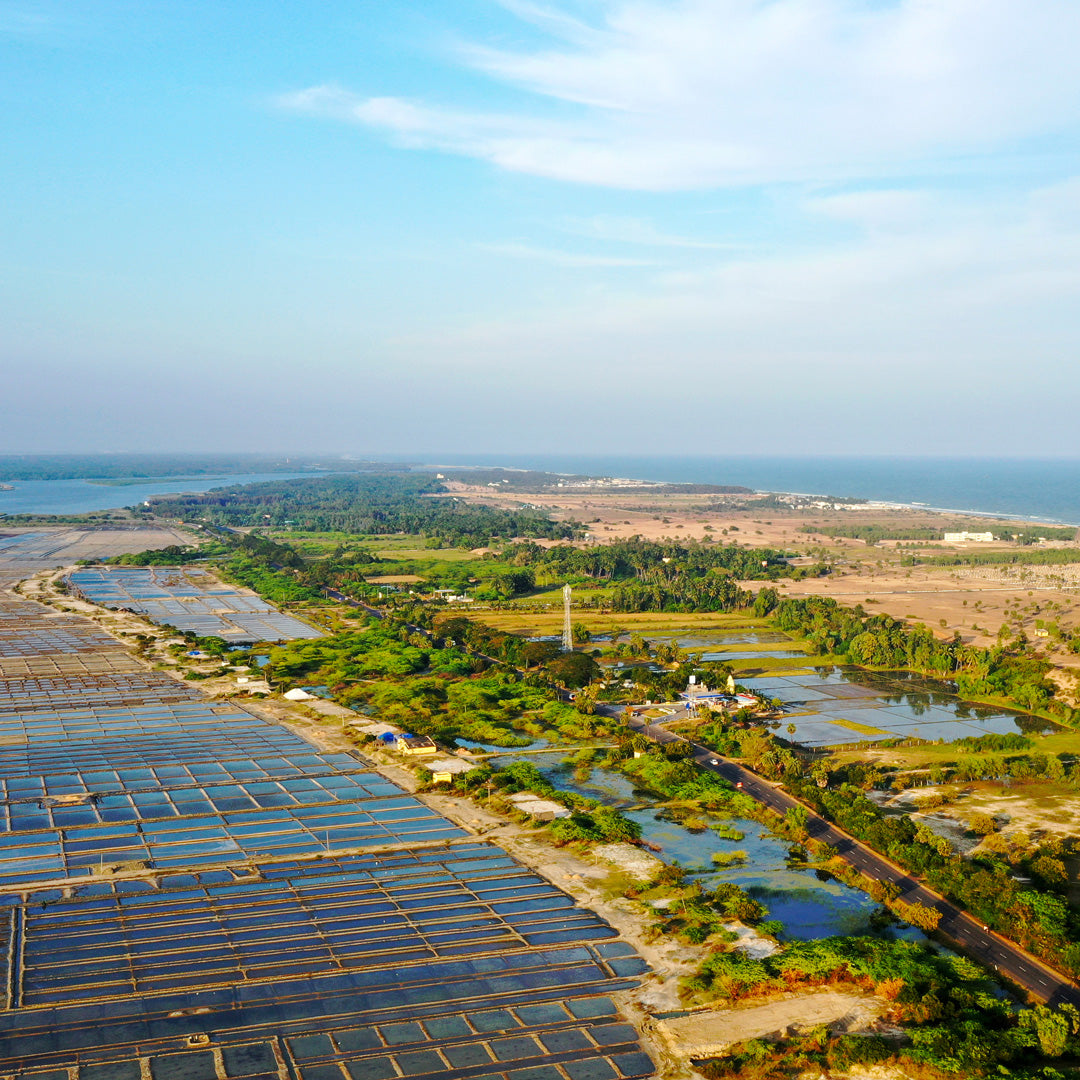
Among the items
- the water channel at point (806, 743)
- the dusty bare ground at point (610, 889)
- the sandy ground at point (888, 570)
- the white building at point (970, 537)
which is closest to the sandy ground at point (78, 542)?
the sandy ground at point (888, 570)

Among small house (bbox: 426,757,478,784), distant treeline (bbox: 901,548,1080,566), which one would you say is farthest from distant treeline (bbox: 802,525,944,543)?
small house (bbox: 426,757,478,784)

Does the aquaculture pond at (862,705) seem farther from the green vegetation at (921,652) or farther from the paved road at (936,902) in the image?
the paved road at (936,902)

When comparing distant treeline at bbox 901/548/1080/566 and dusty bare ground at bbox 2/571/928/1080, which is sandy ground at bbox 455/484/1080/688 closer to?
distant treeline at bbox 901/548/1080/566

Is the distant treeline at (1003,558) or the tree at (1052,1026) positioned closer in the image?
the tree at (1052,1026)

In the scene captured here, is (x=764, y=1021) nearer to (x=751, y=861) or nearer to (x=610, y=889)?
(x=610, y=889)

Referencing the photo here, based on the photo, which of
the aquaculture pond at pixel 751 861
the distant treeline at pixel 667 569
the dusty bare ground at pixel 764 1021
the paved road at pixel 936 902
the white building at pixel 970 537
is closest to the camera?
the dusty bare ground at pixel 764 1021

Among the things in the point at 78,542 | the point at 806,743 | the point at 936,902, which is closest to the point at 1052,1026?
the point at 936,902

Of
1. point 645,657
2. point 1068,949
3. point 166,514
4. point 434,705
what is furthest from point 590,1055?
point 166,514

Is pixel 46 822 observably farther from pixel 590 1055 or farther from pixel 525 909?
pixel 590 1055
